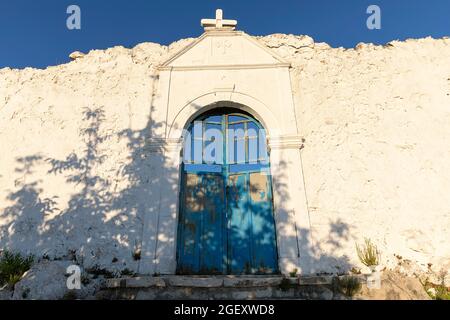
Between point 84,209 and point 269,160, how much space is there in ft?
8.99

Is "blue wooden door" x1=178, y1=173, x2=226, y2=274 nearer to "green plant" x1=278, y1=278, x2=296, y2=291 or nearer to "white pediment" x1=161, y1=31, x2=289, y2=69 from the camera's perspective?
"green plant" x1=278, y1=278, x2=296, y2=291

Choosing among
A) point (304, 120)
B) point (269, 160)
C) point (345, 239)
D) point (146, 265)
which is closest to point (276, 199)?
point (269, 160)

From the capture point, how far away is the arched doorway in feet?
14.8

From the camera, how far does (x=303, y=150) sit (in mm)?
4887

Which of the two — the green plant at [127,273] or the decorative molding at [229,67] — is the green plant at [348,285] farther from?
the decorative molding at [229,67]

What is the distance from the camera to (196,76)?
545cm

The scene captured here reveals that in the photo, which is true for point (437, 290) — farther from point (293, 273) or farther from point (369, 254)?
point (293, 273)

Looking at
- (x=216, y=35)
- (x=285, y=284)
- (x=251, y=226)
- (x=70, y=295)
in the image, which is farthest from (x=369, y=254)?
(x=216, y=35)

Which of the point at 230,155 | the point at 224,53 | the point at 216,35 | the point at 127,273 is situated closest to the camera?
the point at 127,273

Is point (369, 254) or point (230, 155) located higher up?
point (230, 155)

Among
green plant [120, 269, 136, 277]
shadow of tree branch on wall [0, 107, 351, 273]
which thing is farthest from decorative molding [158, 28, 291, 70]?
green plant [120, 269, 136, 277]

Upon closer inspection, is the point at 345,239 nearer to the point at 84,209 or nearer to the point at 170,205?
the point at 170,205

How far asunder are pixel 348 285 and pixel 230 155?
2.42 m

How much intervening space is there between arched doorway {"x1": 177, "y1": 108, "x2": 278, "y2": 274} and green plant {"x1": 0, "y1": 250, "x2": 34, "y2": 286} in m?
1.91
